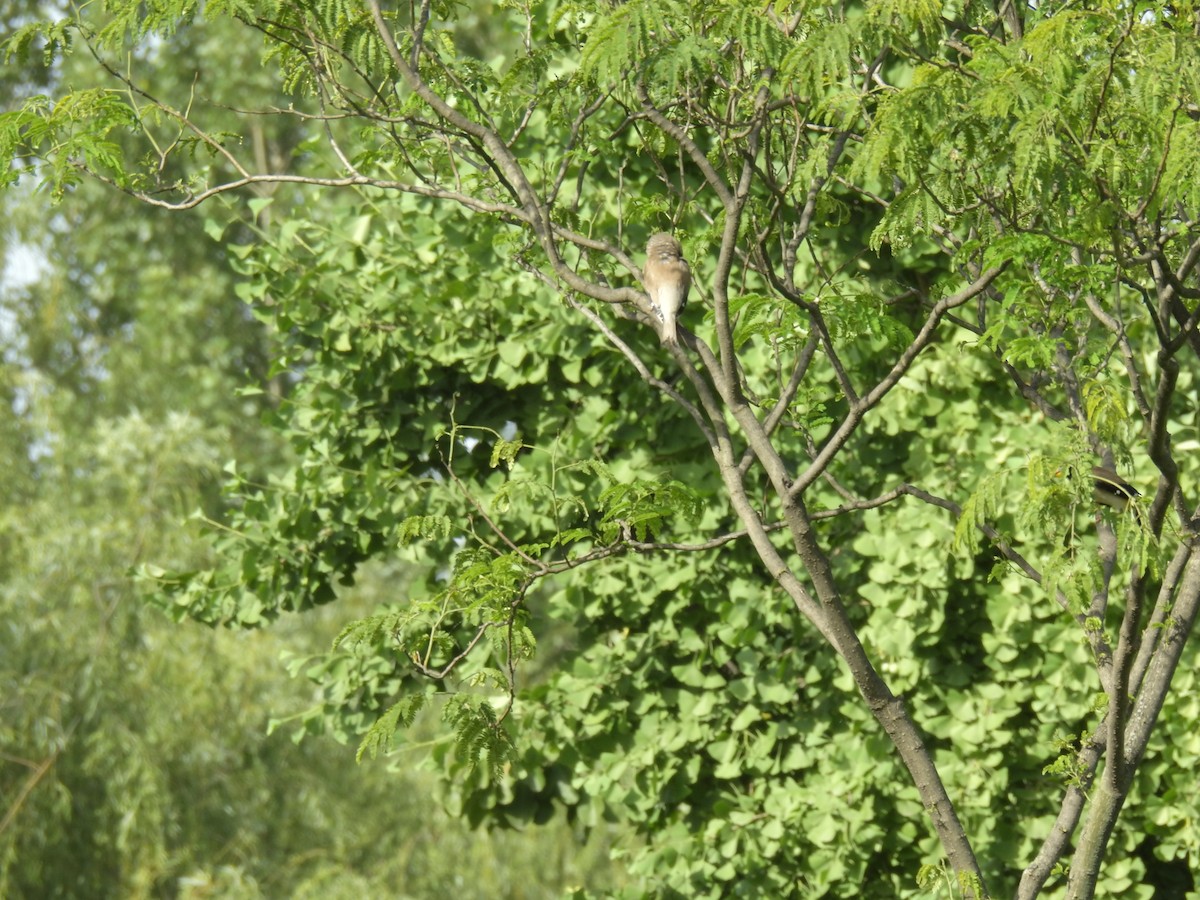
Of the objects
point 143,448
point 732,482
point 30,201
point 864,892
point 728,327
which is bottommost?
point 864,892

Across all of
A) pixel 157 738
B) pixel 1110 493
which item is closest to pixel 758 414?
pixel 1110 493

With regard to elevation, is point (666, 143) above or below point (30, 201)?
below

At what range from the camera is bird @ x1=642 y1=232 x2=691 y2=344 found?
3918 mm

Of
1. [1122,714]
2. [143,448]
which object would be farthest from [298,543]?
[143,448]

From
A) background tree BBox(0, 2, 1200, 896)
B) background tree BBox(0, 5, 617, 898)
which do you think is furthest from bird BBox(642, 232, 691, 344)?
background tree BBox(0, 5, 617, 898)

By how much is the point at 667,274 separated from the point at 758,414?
3.77 feet

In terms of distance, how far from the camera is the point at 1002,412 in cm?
486

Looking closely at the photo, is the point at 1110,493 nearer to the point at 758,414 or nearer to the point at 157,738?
the point at 758,414

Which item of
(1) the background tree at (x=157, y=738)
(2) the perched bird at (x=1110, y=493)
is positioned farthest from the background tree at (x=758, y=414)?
(1) the background tree at (x=157, y=738)

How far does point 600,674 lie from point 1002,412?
5.40 feet

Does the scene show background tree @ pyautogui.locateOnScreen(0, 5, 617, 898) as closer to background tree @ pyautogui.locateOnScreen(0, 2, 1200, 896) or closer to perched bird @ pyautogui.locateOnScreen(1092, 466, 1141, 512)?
background tree @ pyautogui.locateOnScreen(0, 2, 1200, 896)

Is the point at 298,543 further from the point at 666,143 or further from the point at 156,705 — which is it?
the point at 156,705

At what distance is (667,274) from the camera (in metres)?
3.98

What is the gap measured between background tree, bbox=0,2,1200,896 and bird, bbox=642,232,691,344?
2.9 inches
